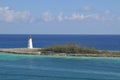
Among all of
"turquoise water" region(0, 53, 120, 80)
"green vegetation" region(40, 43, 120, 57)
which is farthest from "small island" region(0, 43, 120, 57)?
"turquoise water" region(0, 53, 120, 80)

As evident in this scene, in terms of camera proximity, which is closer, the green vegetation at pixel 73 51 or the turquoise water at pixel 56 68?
the turquoise water at pixel 56 68

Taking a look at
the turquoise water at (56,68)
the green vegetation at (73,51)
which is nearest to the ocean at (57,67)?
the turquoise water at (56,68)

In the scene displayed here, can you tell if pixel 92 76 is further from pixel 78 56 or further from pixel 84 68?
pixel 78 56

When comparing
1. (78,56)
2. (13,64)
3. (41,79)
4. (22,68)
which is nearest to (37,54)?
(78,56)

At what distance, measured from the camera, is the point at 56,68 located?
37.6 m

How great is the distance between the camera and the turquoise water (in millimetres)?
31781

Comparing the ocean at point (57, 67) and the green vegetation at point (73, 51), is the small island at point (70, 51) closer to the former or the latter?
the green vegetation at point (73, 51)

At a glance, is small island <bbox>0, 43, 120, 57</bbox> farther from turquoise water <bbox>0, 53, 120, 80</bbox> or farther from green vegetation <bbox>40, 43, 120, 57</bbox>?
turquoise water <bbox>0, 53, 120, 80</bbox>

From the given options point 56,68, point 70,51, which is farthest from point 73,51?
point 56,68

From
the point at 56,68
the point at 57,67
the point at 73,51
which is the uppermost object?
Result: the point at 73,51

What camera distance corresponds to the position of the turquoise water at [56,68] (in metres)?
31.8

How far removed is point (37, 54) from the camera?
1987 inches

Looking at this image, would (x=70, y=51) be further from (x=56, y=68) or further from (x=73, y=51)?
(x=56, y=68)

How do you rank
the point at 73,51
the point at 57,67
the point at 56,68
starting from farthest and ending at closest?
the point at 73,51 < the point at 57,67 < the point at 56,68
